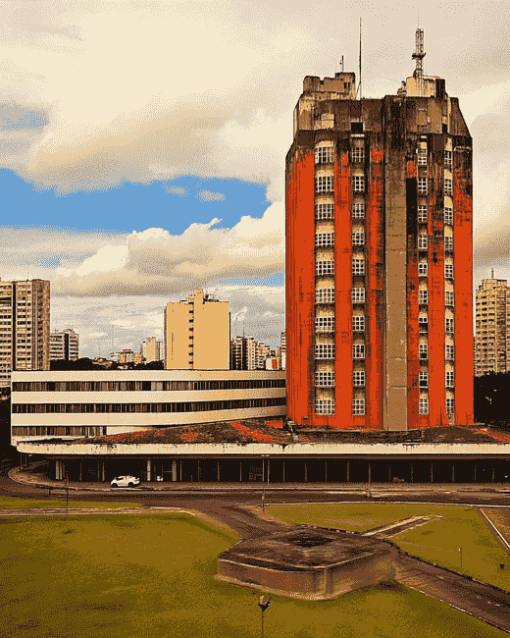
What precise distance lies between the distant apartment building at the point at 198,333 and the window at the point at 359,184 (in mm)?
88099

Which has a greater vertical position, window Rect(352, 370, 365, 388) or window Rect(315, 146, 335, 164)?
window Rect(315, 146, 335, 164)

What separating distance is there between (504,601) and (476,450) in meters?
51.6

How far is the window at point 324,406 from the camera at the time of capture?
4126 inches

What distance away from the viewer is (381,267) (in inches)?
4129

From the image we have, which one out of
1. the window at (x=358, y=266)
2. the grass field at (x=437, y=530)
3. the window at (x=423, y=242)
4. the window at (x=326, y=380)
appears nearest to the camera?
the grass field at (x=437, y=530)

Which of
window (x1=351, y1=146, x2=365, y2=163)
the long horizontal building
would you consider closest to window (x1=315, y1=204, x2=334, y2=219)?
window (x1=351, y1=146, x2=365, y2=163)

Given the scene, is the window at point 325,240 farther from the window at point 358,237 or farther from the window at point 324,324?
the window at point 324,324

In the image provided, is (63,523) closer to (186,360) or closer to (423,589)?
(423,589)

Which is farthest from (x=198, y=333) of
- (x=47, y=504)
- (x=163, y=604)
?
(x=163, y=604)

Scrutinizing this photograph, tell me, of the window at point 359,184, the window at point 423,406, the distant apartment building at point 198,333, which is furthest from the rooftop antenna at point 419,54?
the distant apartment building at point 198,333

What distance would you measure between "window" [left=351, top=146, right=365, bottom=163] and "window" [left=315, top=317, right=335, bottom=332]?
2478 centimetres

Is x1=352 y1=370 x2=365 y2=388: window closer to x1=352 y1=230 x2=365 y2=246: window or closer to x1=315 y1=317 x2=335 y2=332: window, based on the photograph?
x1=315 y1=317 x2=335 y2=332: window

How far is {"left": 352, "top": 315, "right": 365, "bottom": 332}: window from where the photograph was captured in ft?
346

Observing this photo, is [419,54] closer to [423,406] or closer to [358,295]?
[358,295]
